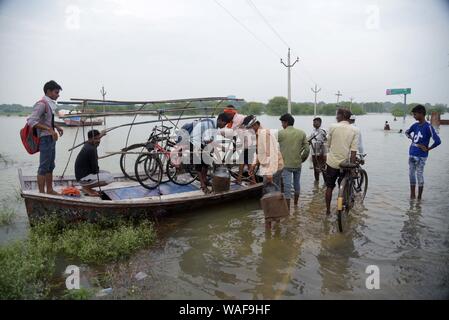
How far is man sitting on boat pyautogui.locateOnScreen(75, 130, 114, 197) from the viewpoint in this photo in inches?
243

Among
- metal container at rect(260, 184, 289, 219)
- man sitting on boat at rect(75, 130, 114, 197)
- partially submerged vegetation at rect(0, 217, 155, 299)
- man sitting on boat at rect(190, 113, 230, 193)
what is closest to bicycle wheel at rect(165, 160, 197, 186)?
man sitting on boat at rect(190, 113, 230, 193)

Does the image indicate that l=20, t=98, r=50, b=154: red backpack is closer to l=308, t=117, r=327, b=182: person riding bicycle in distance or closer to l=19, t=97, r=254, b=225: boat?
l=19, t=97, r=254, b=225: boat

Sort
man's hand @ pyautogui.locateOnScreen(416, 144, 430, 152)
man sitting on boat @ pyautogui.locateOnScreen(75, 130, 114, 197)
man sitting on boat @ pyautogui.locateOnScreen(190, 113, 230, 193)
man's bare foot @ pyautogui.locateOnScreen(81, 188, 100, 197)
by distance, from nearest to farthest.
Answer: man sitting on boat @ pyautogui.locateOnScreen(75, 130, 114, 197), man's bare foot @ pyautogui.locateOnScreen(81, 188, 100, 197), man's hand @ pyautogui.locateOnScreen(416, 144, 430, 152), man sitting on boat @ pyautogui.locateOnScreen(190, 113, 230, 193)

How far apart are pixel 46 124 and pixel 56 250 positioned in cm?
213

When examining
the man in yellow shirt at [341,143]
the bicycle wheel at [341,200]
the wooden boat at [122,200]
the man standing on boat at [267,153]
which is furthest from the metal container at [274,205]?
the wooden boat at [122,200]

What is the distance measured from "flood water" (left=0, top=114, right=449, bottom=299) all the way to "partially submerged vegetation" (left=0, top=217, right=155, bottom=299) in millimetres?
320

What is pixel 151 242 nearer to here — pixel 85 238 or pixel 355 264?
pixel 85 238

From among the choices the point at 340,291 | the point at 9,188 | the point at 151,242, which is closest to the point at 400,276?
the point at 340,291

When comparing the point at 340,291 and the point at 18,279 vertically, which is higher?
the point at 18,279

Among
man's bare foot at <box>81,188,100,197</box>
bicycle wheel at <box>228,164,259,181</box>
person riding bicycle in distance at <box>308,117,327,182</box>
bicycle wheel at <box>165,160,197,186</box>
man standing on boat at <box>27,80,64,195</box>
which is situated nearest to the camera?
man standing on boat at <box>27,80,64,195</box>

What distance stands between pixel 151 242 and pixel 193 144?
2515mm

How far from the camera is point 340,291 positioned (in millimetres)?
3932
